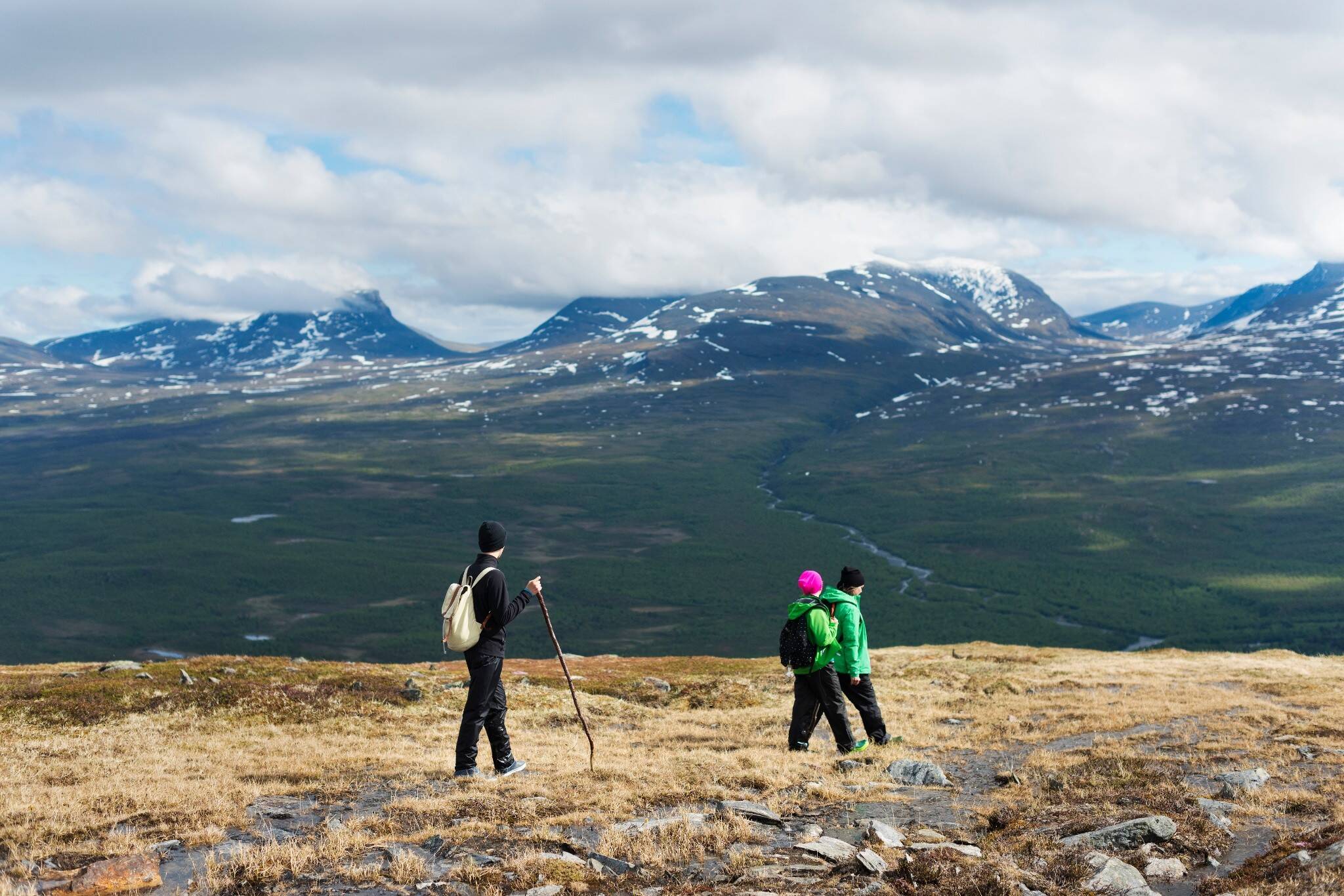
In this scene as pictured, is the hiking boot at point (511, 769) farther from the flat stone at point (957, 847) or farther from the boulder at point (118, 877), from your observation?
the flat stone at point (957, 847)

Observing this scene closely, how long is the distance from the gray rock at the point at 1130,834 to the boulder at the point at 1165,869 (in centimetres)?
63

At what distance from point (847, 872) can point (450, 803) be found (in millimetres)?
6500

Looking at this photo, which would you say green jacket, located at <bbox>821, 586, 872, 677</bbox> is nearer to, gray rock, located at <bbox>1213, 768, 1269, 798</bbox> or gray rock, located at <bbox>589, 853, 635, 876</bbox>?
gray rock, located at <bbox>1213, 768, 1269, 798</bbox>

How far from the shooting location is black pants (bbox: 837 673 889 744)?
2023 cm

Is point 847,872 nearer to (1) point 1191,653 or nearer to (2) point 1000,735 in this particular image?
(2) point 1000,735

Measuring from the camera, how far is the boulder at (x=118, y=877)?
10.8m

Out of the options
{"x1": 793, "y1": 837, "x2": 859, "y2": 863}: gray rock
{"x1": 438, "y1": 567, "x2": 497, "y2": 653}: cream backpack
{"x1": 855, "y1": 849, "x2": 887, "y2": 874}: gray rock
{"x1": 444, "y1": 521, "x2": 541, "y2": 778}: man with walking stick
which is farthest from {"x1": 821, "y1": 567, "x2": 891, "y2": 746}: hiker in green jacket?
{"x1": 855, "y1": 849, "x2": 887, "y2": 874}: gray rock

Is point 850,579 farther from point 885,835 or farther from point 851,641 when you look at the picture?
point 885,835

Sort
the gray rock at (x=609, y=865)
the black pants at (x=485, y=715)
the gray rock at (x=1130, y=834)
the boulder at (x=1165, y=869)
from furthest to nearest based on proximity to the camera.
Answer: the black pants at (x=485, y=715) < the gray rock at (x=1130, y=834) < the gray rock at (x=609, y=865) < the boulder at (x=1165, y=869)

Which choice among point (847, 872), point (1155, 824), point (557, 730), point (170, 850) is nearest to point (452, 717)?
point (557, 730)

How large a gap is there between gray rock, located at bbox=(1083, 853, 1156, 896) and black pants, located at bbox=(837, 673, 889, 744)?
874cm

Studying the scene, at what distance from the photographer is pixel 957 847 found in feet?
41.4

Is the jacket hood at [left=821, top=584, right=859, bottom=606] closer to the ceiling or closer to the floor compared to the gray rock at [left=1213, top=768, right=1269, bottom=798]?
closer to the ceiling

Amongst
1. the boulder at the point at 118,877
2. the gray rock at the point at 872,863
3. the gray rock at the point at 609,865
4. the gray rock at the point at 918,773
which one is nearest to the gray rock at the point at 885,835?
the gray rock at the point at 872,863
